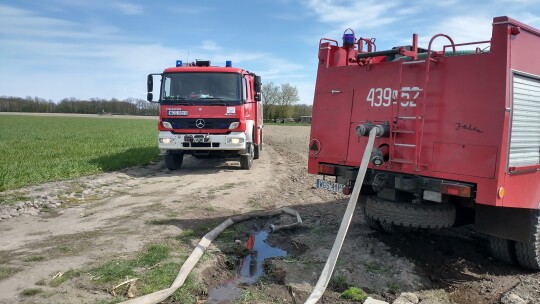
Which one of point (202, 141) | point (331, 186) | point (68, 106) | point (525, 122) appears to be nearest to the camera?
point (525, 122)

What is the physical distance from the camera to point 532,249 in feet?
15.5

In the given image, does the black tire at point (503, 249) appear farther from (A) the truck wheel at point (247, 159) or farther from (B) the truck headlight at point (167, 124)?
(B) the truck headlight at point (167, 124)

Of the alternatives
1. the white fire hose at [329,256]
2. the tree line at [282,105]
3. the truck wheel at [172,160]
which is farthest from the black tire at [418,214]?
the tree line at [282,105]

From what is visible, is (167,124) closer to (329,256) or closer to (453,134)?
(329,256)

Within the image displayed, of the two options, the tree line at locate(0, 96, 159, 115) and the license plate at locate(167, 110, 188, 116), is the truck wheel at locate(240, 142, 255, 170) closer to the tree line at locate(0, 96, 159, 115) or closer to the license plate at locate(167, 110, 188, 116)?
the license plate at locate(167, 110, 188, 116)

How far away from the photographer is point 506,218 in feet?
15.2

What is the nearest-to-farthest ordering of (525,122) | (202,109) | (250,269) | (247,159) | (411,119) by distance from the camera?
(525,122) → (411,119) → (250,269) → (202,109) → (247,159)

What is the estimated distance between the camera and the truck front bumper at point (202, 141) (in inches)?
465

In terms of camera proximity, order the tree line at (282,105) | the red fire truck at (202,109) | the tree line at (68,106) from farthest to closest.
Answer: the tree line at (68,106)
the tree line at (282,105)
the red fire truck at (202,109)

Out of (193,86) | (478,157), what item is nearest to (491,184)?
(478,157)

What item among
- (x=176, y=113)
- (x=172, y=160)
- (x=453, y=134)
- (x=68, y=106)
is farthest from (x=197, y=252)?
(x=68, y=106)

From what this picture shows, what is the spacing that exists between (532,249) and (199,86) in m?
9.11

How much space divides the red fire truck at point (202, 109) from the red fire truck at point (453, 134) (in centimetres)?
641

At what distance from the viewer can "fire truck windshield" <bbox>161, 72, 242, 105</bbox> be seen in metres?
11.9
